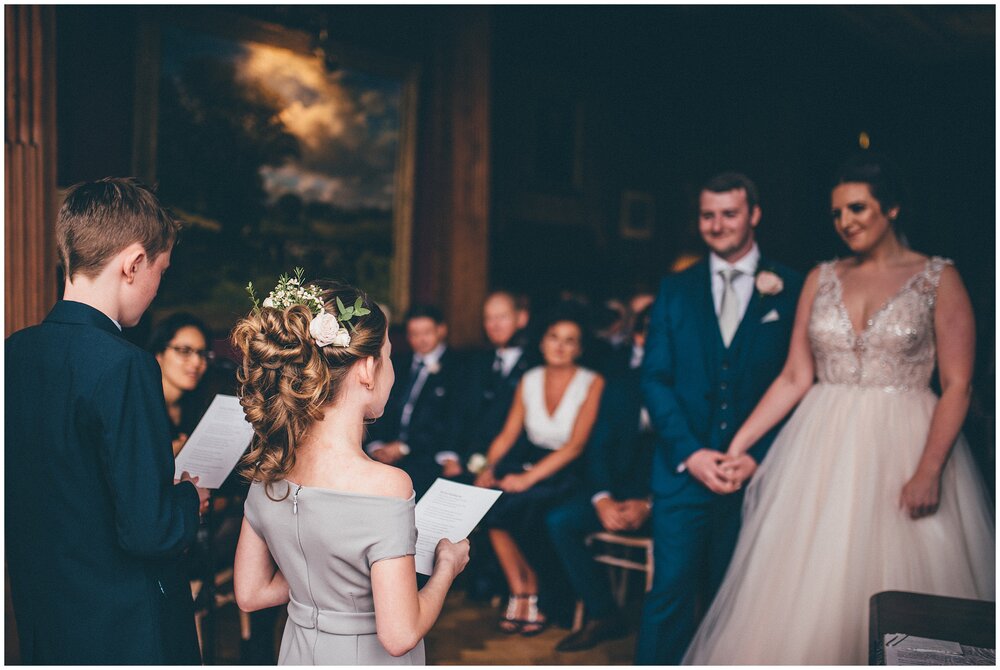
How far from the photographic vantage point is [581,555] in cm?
398

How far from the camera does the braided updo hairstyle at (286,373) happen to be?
1.56m

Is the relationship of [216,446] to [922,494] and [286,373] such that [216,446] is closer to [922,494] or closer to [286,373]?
[286,373]

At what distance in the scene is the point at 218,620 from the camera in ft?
12.8

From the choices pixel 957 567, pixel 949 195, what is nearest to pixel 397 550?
pixel 957 567

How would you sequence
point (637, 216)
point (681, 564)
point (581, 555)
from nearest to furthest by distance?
point (681, 564), point (581, 555), point (637, 216)

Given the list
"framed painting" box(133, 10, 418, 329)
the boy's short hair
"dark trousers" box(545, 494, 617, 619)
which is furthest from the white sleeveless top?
the boy's short hair

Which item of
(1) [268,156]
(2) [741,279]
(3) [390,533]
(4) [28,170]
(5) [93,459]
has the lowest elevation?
(3) [390,533]

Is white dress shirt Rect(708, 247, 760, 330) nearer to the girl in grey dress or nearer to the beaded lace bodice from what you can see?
the beaded lace bodice

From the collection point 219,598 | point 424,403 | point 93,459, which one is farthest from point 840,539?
point 424,403

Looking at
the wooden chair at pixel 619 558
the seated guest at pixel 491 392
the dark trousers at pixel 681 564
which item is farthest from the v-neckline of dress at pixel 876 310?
the seated guest at pixel 491 392

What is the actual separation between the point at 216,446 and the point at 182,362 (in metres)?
1.35

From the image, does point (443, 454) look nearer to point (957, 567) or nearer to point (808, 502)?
point (808, 502)

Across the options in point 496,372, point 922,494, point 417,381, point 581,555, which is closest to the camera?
point 922,494

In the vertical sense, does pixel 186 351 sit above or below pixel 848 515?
above
